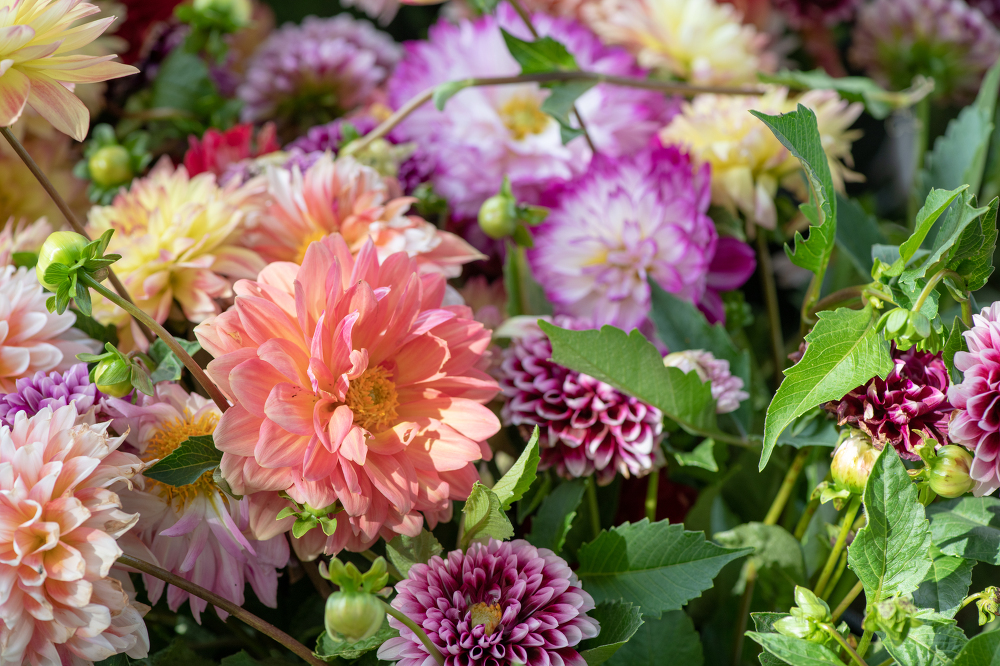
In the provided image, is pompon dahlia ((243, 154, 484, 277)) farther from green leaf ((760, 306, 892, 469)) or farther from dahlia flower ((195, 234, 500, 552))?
green leaf ((760, 306, 892, 469))

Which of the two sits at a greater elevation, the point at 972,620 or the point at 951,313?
the point at 951,313

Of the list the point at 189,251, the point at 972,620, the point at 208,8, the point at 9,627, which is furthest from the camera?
the point at 208,8

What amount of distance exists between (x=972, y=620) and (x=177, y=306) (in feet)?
1.94

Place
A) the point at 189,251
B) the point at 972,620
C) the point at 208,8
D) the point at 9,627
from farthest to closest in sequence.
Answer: the point at 208,8 < the point at 972,620 < the point at 189,251 < the point at 9,627

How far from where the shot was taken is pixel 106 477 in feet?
1.13

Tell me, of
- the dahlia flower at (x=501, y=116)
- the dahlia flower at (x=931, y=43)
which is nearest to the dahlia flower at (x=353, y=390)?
the dahlia flower at (x=501, y=116)

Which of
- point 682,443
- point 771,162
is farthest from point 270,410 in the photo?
point 771,162

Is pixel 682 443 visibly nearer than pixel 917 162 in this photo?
Yes

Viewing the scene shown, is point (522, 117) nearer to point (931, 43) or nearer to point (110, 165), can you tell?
point (110, 165)

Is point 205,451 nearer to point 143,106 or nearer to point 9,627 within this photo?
point 9,627

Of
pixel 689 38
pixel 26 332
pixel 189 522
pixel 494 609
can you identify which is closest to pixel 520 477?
pixel 494 609

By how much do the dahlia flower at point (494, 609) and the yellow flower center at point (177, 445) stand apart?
0.12 m

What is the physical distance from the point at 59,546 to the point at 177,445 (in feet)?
0.25

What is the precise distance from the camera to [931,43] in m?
0.83
